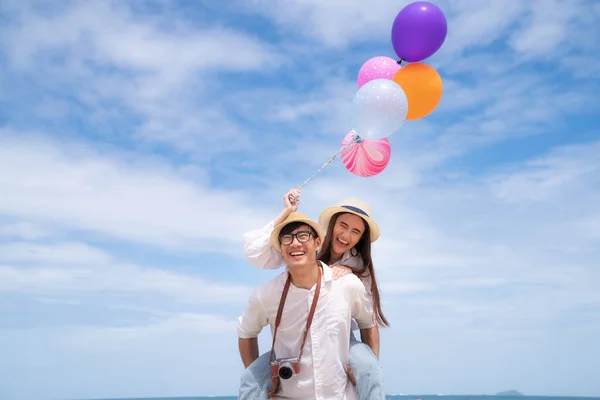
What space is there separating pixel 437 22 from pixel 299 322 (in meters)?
3.20

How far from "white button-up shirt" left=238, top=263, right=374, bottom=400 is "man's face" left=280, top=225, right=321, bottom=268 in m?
0.21

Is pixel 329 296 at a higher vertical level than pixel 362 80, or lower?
lower

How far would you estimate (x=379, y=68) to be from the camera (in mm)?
5781

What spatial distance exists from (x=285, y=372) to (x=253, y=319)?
0.46m

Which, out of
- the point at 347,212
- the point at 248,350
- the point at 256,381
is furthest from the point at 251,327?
the point at 347,212

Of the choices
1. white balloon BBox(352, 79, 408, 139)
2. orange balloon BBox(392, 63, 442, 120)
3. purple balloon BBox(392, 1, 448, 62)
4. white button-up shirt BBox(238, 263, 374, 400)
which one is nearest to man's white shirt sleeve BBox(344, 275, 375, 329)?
white button-up shirt BBox(238, 263, 374, 400)

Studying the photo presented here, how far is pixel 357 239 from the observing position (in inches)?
193

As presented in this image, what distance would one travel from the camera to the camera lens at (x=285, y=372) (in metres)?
4.18

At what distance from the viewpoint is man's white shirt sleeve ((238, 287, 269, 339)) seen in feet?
14.3

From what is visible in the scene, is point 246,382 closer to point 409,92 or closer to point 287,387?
point 287,387

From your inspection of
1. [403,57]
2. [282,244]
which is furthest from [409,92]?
[282,244]

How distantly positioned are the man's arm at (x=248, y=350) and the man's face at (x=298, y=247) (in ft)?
2.34

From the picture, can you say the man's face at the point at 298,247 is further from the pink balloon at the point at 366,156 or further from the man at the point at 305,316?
the pink balloon at the point at 366,156

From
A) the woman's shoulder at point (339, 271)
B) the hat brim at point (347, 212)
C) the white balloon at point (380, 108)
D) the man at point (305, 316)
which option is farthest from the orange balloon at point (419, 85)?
the man at point (305, 316)
